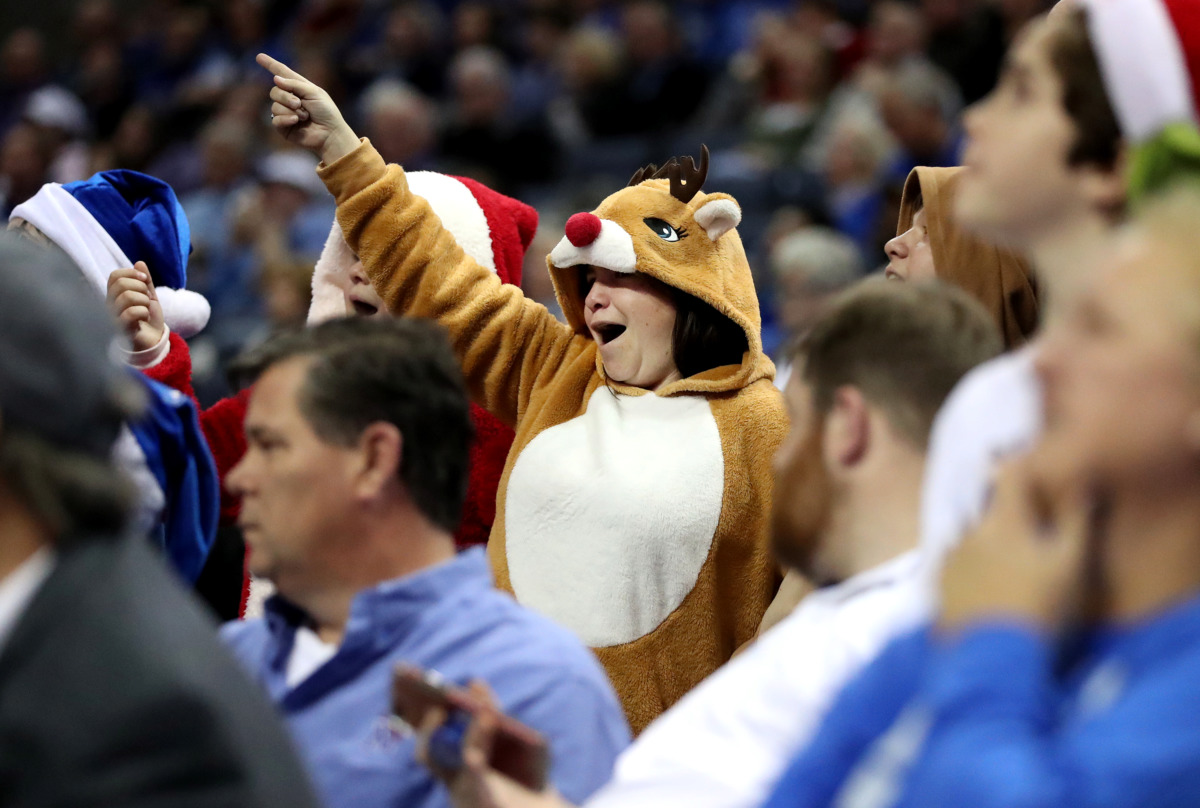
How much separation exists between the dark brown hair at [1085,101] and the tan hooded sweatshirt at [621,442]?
105 centimetres

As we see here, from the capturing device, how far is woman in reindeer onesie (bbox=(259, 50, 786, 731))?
2406 millimetres

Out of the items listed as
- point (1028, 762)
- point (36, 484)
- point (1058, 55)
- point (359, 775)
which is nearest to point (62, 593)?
point (36, 484)

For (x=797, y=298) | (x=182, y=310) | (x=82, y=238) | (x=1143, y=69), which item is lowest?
(x=797, y=298)

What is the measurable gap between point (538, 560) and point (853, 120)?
3.67m

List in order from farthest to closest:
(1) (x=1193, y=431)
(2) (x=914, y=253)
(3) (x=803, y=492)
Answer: (2) (x=914, y=253) → (3) (x=803, y=492) → (1) (x=1193, y=431)

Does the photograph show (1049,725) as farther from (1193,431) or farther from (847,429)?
(847,429)

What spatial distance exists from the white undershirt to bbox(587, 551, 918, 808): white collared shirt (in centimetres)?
40

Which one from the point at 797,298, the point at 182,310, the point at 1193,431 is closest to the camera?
the point at 1193,431

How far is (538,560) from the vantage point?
2461 millimetres

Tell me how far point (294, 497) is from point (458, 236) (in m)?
1.10

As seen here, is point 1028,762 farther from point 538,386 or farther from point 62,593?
point 538,386

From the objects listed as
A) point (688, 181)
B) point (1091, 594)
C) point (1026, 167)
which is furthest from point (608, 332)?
point (1091, 594)

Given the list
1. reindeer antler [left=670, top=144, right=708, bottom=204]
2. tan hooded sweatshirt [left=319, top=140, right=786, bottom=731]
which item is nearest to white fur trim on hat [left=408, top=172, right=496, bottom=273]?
tan hooded sweatshirt [left=319, top=140, right=786, bottom=731]

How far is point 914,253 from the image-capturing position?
2494mm
